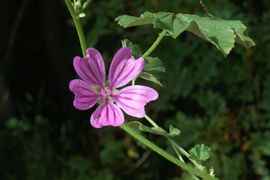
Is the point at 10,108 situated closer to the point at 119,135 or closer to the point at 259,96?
the point at 119,135

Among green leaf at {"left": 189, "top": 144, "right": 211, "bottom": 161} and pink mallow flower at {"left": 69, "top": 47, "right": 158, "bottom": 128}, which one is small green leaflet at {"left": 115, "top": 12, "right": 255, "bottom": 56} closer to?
pink mallow flower at {"left": 69, "top": 47, "right": 158, "bottom": 128}

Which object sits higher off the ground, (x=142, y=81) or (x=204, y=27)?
(x=204, y=27)

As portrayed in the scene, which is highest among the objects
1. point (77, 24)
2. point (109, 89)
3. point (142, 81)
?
point (77, 24)

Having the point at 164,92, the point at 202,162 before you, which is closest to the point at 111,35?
the point at 164,92

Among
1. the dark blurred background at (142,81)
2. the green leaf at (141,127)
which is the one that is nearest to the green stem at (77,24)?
the green leaf at (141,127)

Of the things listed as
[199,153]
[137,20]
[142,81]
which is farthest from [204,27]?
[142,81]

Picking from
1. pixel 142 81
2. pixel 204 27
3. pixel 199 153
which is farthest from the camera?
pixel 142 81

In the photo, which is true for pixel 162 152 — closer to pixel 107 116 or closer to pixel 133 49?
pixel 107 116
